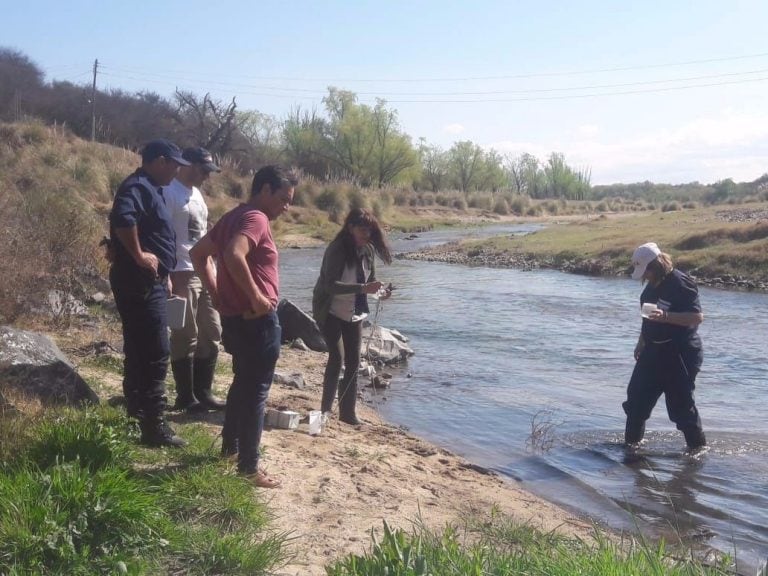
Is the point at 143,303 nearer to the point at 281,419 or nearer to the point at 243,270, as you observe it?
the point at 243,270

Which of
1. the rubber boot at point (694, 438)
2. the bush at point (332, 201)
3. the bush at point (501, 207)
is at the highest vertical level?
the bush at point (501, 207)

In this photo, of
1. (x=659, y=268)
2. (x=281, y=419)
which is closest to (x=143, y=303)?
(x=281, y=419)

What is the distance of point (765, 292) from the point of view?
2062 centimetres

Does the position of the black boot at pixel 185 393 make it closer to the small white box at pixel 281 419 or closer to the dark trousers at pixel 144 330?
the small white box at pixel 281 419

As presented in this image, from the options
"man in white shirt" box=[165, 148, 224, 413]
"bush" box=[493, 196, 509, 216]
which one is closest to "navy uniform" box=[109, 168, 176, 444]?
"man in white shirt" box=[165, 148, 224, 413]

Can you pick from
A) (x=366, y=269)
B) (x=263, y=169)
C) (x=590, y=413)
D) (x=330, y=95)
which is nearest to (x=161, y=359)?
(x=263, y=169)

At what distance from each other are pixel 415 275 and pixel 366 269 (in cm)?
1852

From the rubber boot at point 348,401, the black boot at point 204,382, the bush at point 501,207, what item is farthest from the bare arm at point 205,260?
the bush at point 501,207

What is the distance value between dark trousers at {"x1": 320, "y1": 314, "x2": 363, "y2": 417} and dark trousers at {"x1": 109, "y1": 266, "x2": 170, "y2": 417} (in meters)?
1.94

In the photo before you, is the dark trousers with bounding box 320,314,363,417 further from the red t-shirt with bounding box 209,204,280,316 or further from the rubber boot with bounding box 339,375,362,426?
the red t-shirt with bounding box 209,204,280,316

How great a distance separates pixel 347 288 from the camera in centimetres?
687

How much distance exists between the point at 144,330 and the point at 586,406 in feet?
19.8

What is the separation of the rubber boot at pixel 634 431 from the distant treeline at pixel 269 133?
3337cm

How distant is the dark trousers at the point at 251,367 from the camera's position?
4961 mm
